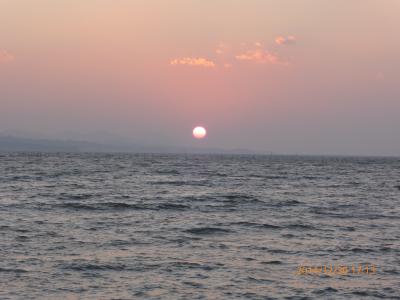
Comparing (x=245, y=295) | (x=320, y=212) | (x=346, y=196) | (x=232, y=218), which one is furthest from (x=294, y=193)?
(x=245, y=295)

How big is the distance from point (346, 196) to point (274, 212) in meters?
19.1

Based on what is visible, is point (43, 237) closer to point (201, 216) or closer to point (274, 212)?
point (201, 216)

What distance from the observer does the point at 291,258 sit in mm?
24203
